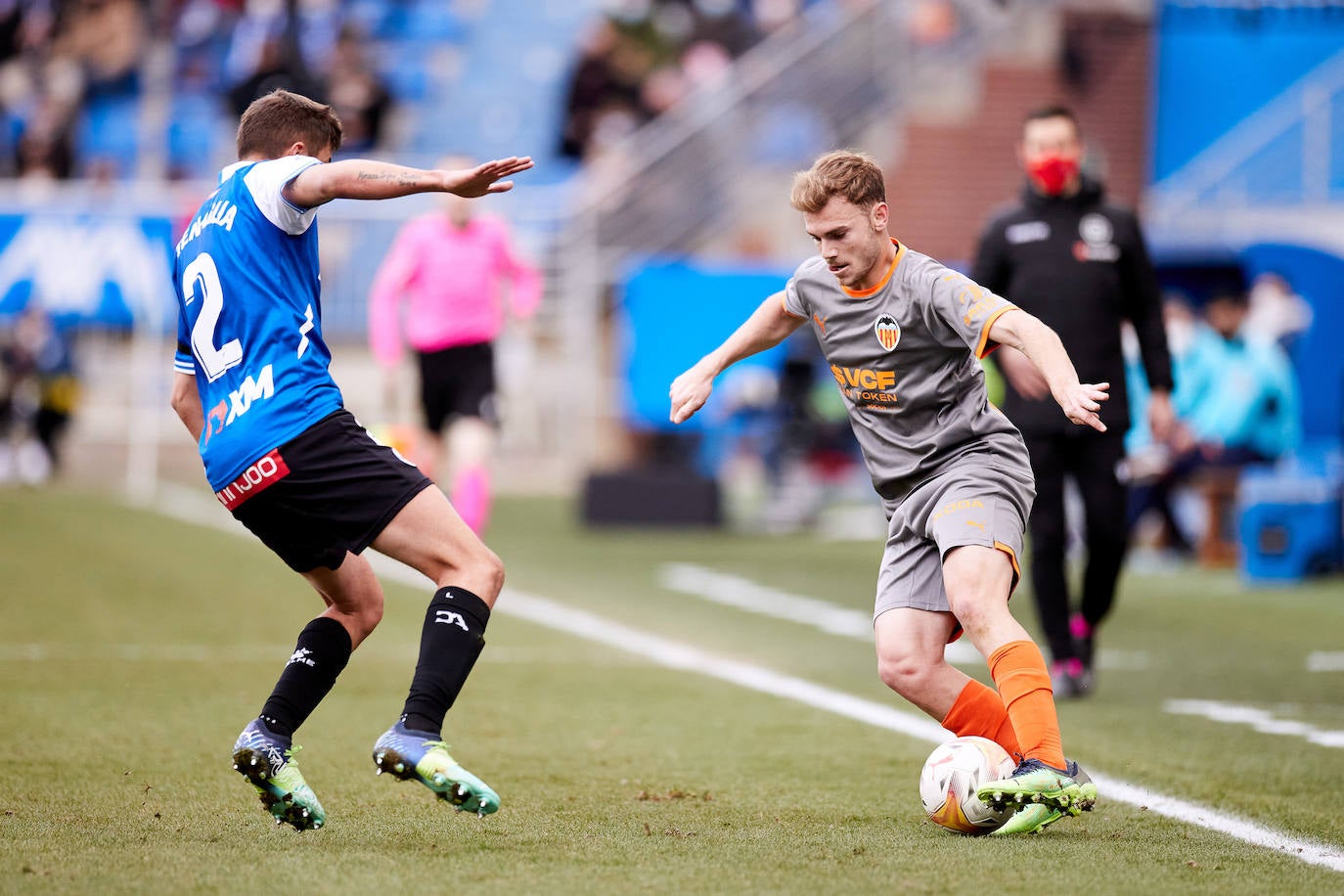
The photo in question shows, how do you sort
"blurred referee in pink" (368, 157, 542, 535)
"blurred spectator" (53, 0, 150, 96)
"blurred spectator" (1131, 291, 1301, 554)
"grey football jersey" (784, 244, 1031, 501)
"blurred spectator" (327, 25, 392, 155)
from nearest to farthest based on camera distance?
"grey football jersey" (784, 244, 1031, 501)
"blurred referee in pink" (368, 157, 542, 535)
"blurred spectator" (1131, 291, 1301, 554)
"blurred spectator" (327, 25, 392, 155)
"blurred spectator" (53, 0, 150, 96)

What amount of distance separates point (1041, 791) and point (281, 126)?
2.56m

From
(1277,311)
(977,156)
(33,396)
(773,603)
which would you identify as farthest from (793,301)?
(977,156)

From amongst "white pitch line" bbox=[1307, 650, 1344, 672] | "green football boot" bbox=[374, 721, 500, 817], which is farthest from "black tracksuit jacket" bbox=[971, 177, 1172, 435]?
"green football boot" bbox=[374, 721, 500, 817]

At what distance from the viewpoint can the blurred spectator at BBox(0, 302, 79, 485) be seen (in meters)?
19.6

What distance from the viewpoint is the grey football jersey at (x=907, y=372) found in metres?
5.02

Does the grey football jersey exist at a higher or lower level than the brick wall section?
lower

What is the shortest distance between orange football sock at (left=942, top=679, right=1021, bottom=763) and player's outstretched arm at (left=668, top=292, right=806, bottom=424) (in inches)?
42.7

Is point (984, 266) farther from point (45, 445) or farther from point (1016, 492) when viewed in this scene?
point (45, 445)

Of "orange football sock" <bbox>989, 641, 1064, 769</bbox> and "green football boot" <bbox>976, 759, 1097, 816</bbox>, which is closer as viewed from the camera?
"green football boot" <bbox>976, 759, 1097, 816</bbox>

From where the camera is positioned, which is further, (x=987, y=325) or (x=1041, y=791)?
(x=987, y=325)

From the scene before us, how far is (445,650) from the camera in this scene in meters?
4.65

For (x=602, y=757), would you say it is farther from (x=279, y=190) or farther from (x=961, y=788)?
(x=279, y=190)

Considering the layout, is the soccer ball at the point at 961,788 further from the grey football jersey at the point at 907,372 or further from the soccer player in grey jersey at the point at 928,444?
the grey football jersey at the point at 907,372

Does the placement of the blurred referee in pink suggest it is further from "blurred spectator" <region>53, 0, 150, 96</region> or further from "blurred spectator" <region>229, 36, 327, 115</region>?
"blurred spectator" <region>53, 0, 150, 96</region>
